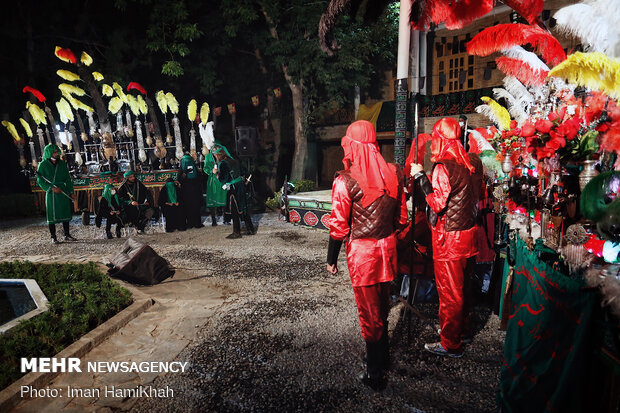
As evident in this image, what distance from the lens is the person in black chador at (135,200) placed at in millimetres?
10273

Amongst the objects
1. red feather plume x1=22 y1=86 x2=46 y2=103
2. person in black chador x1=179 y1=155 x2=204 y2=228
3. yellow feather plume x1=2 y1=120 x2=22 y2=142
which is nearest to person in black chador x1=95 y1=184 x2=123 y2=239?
person in black chador x1=179 y1=155 x2=204 y2=228

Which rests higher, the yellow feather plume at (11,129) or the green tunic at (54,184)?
the yellow feather plume at (11,129)

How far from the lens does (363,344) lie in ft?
13.8

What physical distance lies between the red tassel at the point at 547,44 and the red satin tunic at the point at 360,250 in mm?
3345

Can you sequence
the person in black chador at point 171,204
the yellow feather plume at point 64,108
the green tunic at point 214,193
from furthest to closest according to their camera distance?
the yellow feather plume at point 64,108, the green tunic at point 214,193, the person in black chador at point 171,204

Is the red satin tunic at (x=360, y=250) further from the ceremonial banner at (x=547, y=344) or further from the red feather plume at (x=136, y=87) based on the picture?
the red feather plume at (x=136, y=87)

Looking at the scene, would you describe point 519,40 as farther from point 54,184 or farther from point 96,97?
point 96,97

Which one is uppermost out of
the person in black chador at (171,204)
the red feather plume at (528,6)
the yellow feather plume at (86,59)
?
the yellow feather plume at (86,59)

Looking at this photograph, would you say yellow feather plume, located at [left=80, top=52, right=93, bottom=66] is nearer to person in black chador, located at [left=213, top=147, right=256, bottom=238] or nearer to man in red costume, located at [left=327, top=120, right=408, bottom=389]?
person in black chador, located at [left=213, top=147, right=256, bottom=238]

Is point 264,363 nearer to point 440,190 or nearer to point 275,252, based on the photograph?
point 440,190

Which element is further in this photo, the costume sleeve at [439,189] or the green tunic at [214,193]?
the green tunic at [214,193]

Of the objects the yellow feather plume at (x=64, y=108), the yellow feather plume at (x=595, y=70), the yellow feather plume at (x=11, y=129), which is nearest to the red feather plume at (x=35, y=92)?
the yellow feather plume at (x=64, y=108)

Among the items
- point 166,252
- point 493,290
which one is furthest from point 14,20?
point 493,290

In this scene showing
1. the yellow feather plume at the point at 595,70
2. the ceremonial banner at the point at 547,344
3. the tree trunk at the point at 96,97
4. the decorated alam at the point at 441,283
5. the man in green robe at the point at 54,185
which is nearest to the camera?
the ceremonial banner at the point at 547,344
